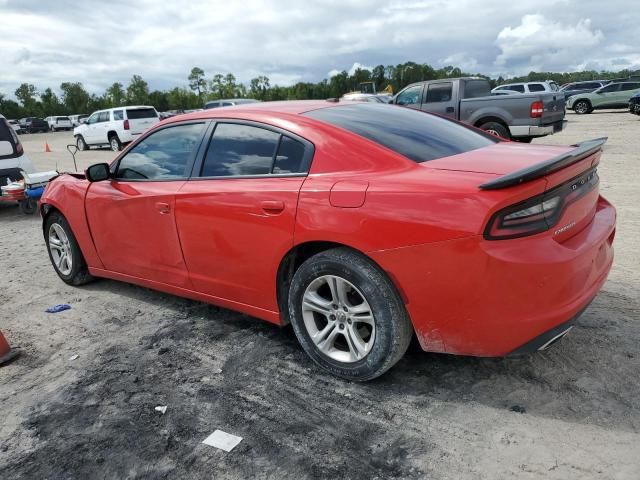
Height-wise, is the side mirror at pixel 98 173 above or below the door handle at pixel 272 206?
above

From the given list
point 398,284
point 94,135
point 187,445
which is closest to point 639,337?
point 398,284

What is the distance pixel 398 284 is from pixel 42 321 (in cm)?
316

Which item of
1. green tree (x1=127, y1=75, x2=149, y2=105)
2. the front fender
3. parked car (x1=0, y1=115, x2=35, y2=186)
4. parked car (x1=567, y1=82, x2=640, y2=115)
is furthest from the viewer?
green tree (x1=127, y1=75, x2=149, y2=105)

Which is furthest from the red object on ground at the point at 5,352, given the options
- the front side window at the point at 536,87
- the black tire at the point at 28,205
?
the front side window at the point at 536,87

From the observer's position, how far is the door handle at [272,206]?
301cm

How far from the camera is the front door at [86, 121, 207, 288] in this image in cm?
371

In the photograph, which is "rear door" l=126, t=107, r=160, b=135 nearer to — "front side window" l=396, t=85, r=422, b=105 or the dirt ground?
"front side window" l=396, t=85, r=422, b=105

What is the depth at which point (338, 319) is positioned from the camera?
2.98m

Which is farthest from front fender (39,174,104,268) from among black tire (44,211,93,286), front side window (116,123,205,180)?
front side window (116,123,205,180)

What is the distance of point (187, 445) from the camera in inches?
101

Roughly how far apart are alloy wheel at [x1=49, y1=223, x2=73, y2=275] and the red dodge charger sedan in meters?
1.02

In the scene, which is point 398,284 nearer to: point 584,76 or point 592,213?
point 592,213

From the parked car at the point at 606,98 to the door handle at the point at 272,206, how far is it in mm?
28633

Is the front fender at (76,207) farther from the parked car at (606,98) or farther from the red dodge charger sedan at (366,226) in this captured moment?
the parked car at (606,98)
